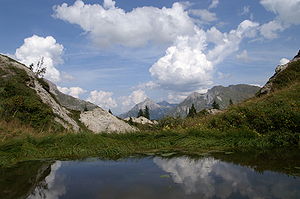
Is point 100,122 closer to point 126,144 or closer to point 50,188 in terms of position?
point 126,144

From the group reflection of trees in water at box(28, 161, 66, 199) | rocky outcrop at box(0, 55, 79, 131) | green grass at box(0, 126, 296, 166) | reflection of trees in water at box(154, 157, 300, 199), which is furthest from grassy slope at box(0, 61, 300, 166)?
rocky outcrop at box(0, 55, 79, 131)

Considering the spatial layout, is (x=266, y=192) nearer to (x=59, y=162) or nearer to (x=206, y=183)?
(x=206, y=183)

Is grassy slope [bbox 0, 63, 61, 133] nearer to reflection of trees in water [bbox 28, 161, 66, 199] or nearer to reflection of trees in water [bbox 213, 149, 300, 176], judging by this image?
reflection of trees in water [bbox 28, 161, 66, 199]

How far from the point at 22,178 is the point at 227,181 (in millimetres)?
5520

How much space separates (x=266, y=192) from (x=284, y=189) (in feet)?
1.40

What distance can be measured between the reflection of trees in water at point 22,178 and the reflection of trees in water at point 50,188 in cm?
15

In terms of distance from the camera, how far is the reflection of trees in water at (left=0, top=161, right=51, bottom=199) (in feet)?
20.6

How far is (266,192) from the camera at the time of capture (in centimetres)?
570

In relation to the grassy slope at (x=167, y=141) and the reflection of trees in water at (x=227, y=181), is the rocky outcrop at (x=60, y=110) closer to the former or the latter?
the grassy slope at (x=167, y=141)

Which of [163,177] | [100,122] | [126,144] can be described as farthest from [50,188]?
[100,122]

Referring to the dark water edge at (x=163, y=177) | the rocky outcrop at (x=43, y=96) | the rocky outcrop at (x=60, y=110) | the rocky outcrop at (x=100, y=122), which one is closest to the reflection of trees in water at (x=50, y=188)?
the dark water edge at (x=163, y=177)

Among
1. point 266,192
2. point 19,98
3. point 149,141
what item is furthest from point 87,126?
point 266,192

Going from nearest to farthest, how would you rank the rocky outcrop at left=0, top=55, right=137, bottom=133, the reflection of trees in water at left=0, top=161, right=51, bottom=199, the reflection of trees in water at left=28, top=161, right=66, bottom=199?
the reflection of trees in water at left=28, top=161, right=66, bottom=199 < the reflection of trees in water at left=0, top=161, right=51, bottom=199 < the rocky outcrop at left=0, top=55, right=137, bottom=133

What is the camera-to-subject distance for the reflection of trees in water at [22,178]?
6277 mm
